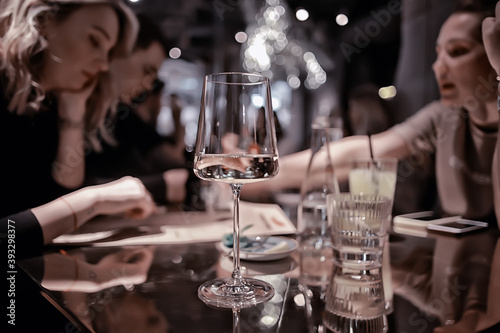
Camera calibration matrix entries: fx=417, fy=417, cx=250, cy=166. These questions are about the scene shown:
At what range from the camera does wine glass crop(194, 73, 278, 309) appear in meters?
0.63

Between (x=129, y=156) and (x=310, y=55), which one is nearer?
(x=129, y=156)

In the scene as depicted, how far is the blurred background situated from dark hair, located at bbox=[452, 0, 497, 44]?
0.05 m

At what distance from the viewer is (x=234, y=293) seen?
61cm

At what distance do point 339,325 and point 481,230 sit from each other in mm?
802

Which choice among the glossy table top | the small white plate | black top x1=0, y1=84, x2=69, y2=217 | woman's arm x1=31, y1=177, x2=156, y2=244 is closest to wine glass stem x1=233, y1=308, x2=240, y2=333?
the glossy table top

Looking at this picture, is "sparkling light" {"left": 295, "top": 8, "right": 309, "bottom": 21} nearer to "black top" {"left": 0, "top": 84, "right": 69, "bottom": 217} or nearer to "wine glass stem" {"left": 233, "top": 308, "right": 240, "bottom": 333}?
"black top" {"left": 0, "top": 84, "right": 69, "bottom": 217}

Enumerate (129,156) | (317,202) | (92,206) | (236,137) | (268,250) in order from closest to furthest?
1. (236,137)
2. (268,250)
3. (317,202)
4. (92,206)
5. (129,156)

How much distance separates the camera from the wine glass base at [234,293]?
1.92 ft

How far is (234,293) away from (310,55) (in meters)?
1.03

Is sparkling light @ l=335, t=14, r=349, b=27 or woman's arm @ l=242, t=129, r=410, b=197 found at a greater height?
sparkling light @ l=335, t=14, r=349, b=27

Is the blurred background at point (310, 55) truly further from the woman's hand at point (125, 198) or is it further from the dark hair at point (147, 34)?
the woman's hand at point (125, 198)

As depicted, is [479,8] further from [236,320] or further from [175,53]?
[236,320]

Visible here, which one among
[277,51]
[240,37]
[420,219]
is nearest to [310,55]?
[277,51]

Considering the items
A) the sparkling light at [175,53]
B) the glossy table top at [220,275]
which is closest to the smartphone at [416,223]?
the glossy table top at [220,275]
